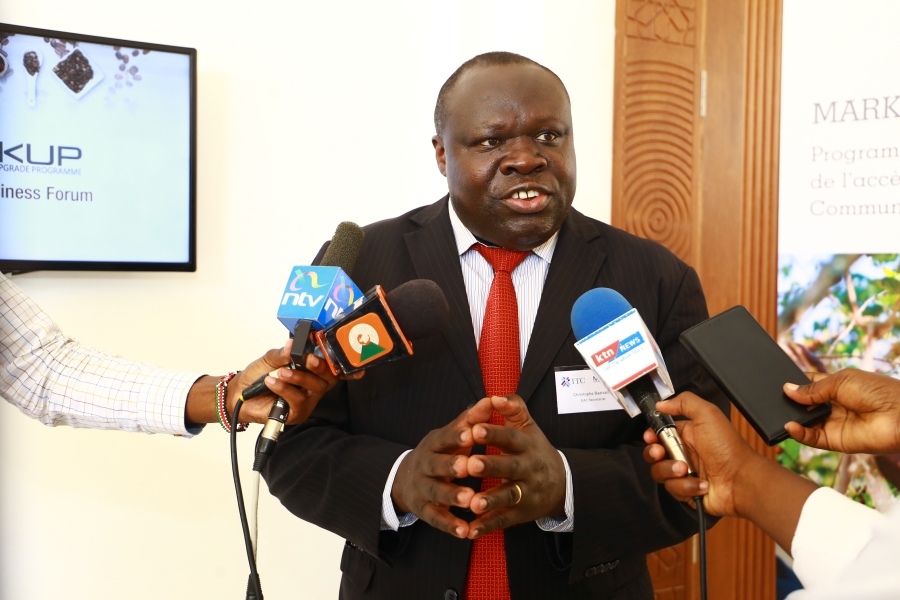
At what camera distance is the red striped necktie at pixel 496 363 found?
1504mm

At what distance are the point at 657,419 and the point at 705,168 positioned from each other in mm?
1944

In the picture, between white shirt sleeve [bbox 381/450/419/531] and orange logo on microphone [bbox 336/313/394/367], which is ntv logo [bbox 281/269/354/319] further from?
white shirt sleeve [bbox 381/450/419/531]

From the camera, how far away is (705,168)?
2.78m

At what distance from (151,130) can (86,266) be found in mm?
499

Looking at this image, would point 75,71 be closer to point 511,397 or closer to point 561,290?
point 561,290

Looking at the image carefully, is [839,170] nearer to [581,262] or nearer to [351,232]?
[581,262]

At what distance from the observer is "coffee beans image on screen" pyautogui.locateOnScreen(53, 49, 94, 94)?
2.24 m

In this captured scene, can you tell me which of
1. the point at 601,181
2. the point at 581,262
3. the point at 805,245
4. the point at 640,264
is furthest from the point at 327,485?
the point at 805,245

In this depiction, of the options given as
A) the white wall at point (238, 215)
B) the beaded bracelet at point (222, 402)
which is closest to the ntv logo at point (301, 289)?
the beaded bracelet at point (222, 402)

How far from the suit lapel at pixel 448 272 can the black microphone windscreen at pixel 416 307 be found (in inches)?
11.0

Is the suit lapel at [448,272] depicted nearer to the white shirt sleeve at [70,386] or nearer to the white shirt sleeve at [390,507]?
the white shirt sleeve at [390,507]

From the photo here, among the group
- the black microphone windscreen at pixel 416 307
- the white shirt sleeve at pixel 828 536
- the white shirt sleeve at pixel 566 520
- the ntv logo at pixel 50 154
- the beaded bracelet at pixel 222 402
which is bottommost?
the white shirt sleeve at pixel 566 520

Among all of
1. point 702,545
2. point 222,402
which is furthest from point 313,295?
point 702,545

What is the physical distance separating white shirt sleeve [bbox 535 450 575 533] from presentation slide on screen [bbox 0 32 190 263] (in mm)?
1618
